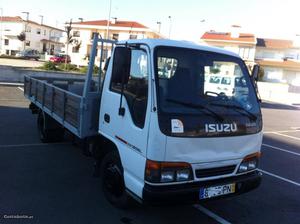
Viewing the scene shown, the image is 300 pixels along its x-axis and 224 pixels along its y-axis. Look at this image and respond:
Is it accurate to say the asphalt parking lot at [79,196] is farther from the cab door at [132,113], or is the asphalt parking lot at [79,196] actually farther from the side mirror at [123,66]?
the side mirror at [123,66]

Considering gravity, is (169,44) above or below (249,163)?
above

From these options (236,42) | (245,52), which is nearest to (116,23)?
(236,42)

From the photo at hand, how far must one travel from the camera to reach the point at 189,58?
4508mm

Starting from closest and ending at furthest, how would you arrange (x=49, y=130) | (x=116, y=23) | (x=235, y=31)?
(x=49, y=130)
(x=235, y=31)
(x=116, y=23)

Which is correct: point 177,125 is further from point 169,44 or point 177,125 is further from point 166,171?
point 169,44

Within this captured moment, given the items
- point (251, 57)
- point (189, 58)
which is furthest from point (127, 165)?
point (251, 57)

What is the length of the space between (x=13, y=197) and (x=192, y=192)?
8.48ft

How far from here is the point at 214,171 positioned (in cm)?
429

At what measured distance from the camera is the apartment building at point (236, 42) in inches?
2247

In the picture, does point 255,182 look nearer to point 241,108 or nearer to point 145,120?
point 241,108

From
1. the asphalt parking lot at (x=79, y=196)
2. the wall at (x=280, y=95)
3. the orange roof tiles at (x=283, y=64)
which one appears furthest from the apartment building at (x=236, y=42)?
the asphalt parking lot at (x=79, y=196)

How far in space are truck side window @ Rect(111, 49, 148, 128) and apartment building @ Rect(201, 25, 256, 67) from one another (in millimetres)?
54031

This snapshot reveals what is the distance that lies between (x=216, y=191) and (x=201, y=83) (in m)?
1.35

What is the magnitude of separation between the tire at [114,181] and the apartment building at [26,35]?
249ft
